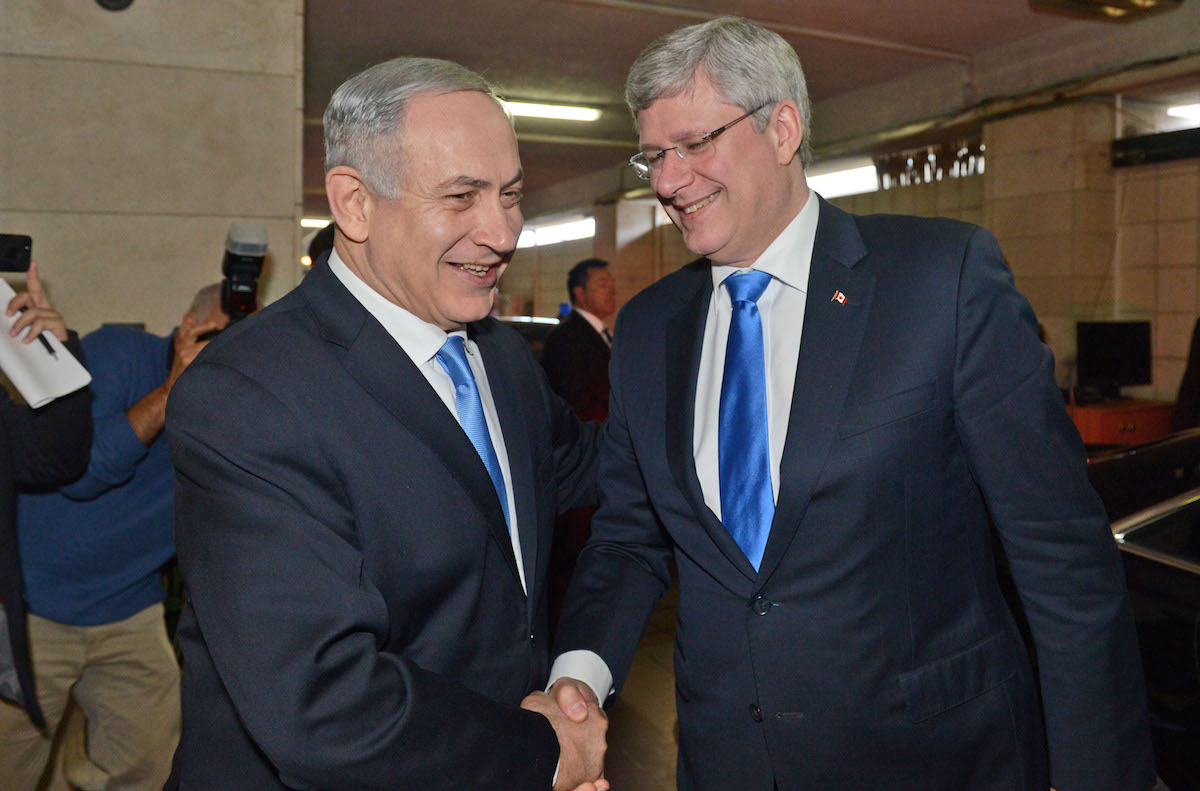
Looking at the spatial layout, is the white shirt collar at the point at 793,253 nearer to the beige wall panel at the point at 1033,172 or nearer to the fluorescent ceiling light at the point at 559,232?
the beige wall panel at the point at 1033,172

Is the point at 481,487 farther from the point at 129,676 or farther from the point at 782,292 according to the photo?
the point at 129,676

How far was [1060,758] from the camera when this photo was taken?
131 centimetres

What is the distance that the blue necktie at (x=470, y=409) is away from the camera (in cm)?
136

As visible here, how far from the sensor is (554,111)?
8766 mm

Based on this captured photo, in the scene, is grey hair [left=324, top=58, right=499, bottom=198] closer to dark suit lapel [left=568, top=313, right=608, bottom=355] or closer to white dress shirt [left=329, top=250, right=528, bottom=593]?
white dress shirt [left=329, top=250, right=528, bottom=593]

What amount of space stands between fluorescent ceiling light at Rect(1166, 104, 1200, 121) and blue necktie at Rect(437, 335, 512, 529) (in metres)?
6.78

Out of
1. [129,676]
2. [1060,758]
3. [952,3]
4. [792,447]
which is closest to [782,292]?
[792,447]

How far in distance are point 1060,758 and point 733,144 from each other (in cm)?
105

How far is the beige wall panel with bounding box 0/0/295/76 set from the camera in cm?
327

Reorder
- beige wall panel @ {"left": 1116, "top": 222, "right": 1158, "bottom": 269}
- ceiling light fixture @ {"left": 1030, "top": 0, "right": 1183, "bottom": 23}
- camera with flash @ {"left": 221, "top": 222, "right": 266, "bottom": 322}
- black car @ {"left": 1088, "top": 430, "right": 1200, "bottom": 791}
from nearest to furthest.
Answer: black car @ {"left": 1088, "top": 430, "right": 1200, "bottom": 791}
camera with flash @ {"left": 221, "top": 222, "right": 266, "bottom": 322}
ceiling light fixture @ {"left": 1030, "top": 0, "right": 1183, "bottom": 23}
beige wall panel @ {"left": 1116, "top": 222, "right": 1158, "bottom": 269}

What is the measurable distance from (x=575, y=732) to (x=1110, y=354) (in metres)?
6.14

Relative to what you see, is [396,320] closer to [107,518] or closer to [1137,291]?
[107,518]

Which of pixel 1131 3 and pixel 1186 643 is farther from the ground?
pixel 1131 3

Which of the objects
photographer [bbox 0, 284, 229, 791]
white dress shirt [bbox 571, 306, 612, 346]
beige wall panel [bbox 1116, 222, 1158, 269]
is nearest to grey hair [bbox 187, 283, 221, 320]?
photographer [bbox 0, 284, 229, 791]
